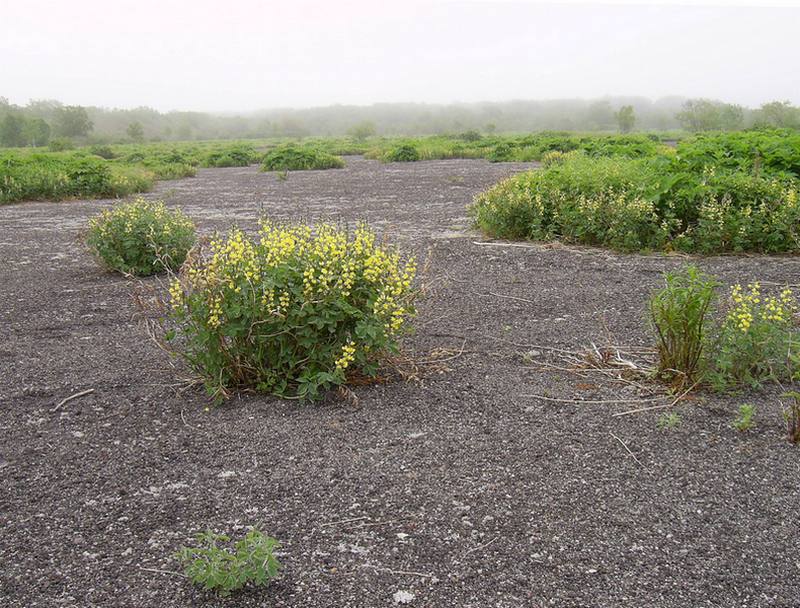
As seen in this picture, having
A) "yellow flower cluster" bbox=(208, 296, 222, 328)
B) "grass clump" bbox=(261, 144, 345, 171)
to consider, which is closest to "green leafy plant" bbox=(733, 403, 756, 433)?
"yellow flower cluster" bbox=(208, 296, 222, 328)

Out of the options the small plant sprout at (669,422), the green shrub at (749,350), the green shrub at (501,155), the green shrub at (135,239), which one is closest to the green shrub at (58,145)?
the green shrub at (501,155)

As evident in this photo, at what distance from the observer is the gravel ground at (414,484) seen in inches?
91.8

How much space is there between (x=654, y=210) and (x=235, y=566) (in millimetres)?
6807

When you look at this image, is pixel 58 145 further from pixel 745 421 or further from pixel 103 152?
pixel 745 421

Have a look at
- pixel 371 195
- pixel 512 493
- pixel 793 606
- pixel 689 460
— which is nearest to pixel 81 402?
pixel 512 493

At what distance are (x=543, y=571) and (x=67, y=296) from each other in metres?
5.44

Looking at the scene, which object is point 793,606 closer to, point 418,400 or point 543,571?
point 543,571

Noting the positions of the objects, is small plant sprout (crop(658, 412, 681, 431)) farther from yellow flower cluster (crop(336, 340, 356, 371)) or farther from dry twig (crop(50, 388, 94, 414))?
dry twig (crop(50, 388, 94, 414))

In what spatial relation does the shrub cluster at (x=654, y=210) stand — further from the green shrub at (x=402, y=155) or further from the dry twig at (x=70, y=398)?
the green shrub at (x=402, y=155)

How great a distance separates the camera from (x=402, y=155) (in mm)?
28656

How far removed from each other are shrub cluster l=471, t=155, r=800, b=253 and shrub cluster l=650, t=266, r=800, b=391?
144 inches

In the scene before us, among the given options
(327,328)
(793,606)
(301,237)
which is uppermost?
(301,237)

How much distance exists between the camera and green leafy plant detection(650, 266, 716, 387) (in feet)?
12.2

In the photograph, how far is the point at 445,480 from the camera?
117 inches
